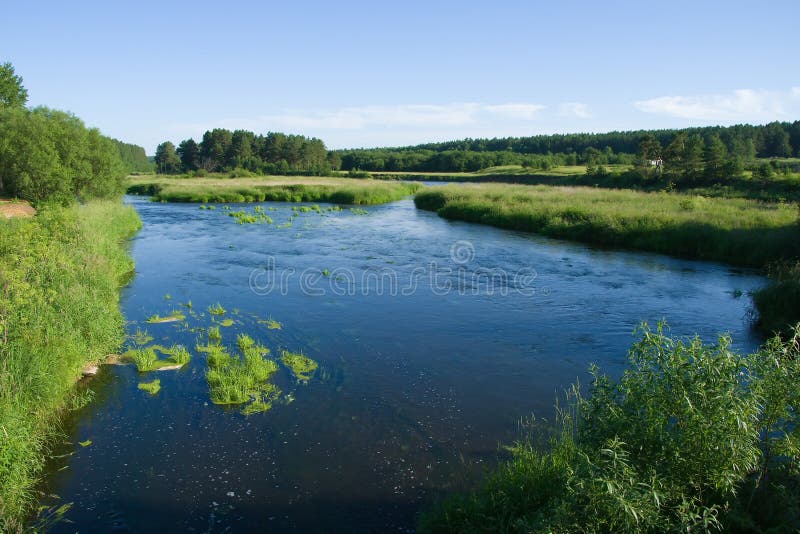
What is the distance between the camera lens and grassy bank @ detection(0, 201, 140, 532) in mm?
7219

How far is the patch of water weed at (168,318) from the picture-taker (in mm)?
15204

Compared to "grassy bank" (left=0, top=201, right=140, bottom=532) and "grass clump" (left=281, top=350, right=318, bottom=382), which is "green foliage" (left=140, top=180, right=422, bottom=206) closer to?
"grassy bank" (left=0, top=201, right=140, bottom=532)

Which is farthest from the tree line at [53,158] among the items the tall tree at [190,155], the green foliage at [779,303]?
the tall tree at [190,155]

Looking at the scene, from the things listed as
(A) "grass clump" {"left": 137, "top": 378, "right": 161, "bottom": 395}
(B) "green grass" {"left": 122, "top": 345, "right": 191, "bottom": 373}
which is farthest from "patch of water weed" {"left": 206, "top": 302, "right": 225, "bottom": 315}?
(A) "grass clump" {"left": 137, "top": 378, "right": 161, "bottom": 395}

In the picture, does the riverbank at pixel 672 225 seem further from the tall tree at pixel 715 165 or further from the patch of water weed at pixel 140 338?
the tall tree at pixel 715 165

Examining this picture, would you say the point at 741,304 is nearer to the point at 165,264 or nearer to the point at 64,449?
the point at 64,449

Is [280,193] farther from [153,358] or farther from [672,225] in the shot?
[153,358]

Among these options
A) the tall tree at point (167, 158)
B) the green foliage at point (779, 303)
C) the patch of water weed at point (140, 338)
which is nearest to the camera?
the patch of water weed at point (140, 338)

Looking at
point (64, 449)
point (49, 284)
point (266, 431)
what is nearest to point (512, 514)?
point (266, 431)

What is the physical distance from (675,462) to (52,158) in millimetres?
37422

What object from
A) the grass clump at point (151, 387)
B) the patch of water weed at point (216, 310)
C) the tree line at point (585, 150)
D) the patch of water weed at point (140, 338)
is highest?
the tree line at point (585, 150)

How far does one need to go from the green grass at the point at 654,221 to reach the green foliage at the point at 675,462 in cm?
2066

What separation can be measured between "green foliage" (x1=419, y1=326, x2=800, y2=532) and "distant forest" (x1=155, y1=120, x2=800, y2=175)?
62661 mm

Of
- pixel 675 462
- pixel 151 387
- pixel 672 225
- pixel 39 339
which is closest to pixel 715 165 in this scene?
pixel 672 225
